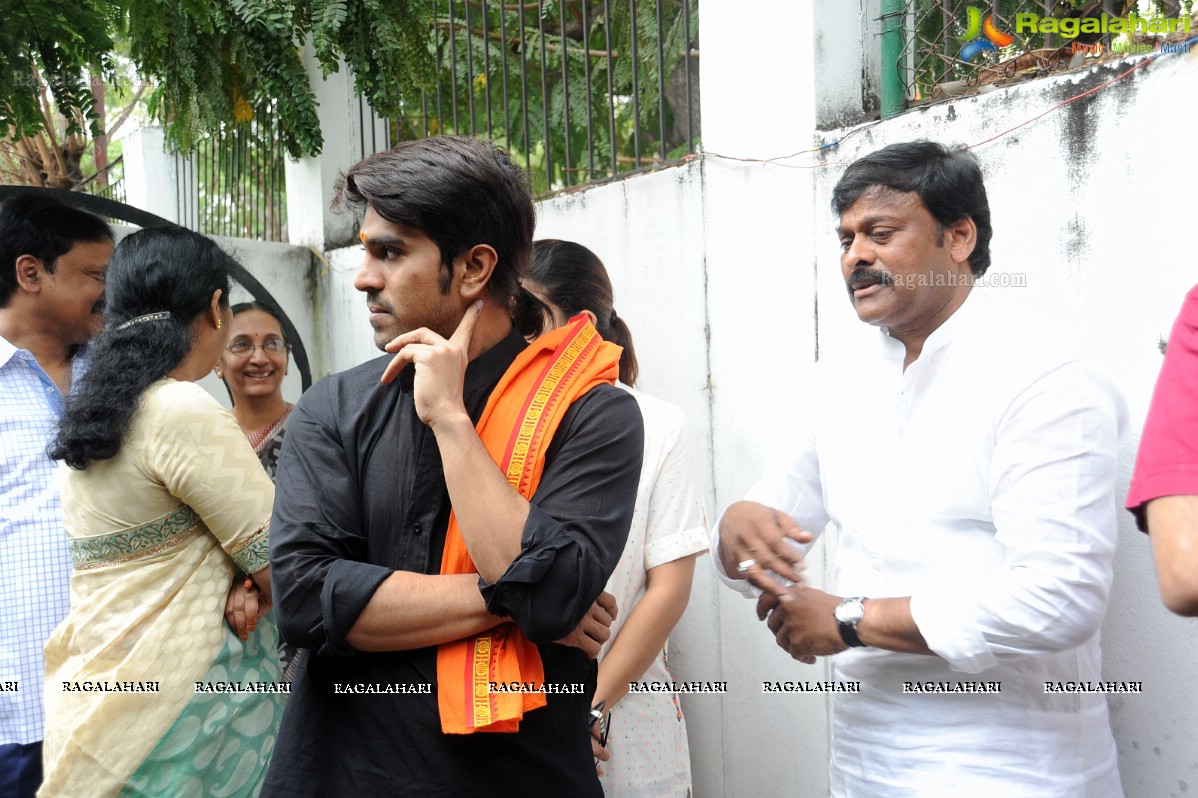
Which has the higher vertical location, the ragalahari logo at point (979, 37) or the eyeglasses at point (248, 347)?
the ragalahari logo at point (979, 37)

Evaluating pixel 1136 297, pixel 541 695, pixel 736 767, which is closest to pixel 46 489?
pixel 541 695

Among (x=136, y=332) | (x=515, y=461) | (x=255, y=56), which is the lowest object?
(x=515, y=461)

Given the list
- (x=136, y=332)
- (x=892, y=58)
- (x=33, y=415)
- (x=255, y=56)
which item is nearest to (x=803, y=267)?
(x=892, y=58)

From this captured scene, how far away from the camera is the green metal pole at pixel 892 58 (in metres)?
2.96

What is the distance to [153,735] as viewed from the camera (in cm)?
236

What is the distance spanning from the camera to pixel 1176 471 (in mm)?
1371

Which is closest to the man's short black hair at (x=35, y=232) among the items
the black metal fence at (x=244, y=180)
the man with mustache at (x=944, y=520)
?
the man with mustache at (x=944, y=520)

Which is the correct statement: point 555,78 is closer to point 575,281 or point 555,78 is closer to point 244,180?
point 244,180

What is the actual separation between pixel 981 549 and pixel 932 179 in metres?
0.80

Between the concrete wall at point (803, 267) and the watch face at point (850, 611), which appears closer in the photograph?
the watch face at point (850, 611)

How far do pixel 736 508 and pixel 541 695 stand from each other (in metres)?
0.72

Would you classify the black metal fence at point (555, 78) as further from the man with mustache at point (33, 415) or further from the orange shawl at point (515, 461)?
the orange shawl at point (515, 461)

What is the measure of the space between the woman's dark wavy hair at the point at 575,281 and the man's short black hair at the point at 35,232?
1339 millimetres

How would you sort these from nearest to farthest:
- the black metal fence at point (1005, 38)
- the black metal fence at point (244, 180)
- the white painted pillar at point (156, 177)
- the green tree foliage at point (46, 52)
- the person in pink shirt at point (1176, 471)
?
1. the person in pink shirt at point (1176, 471)
2. the black metal fence at point (1005, 38)
3. the green tree foliage at point (46, 52)
4. the black metal fence at point (244, 180)
5. the white painted pillar at point (156, 177)
